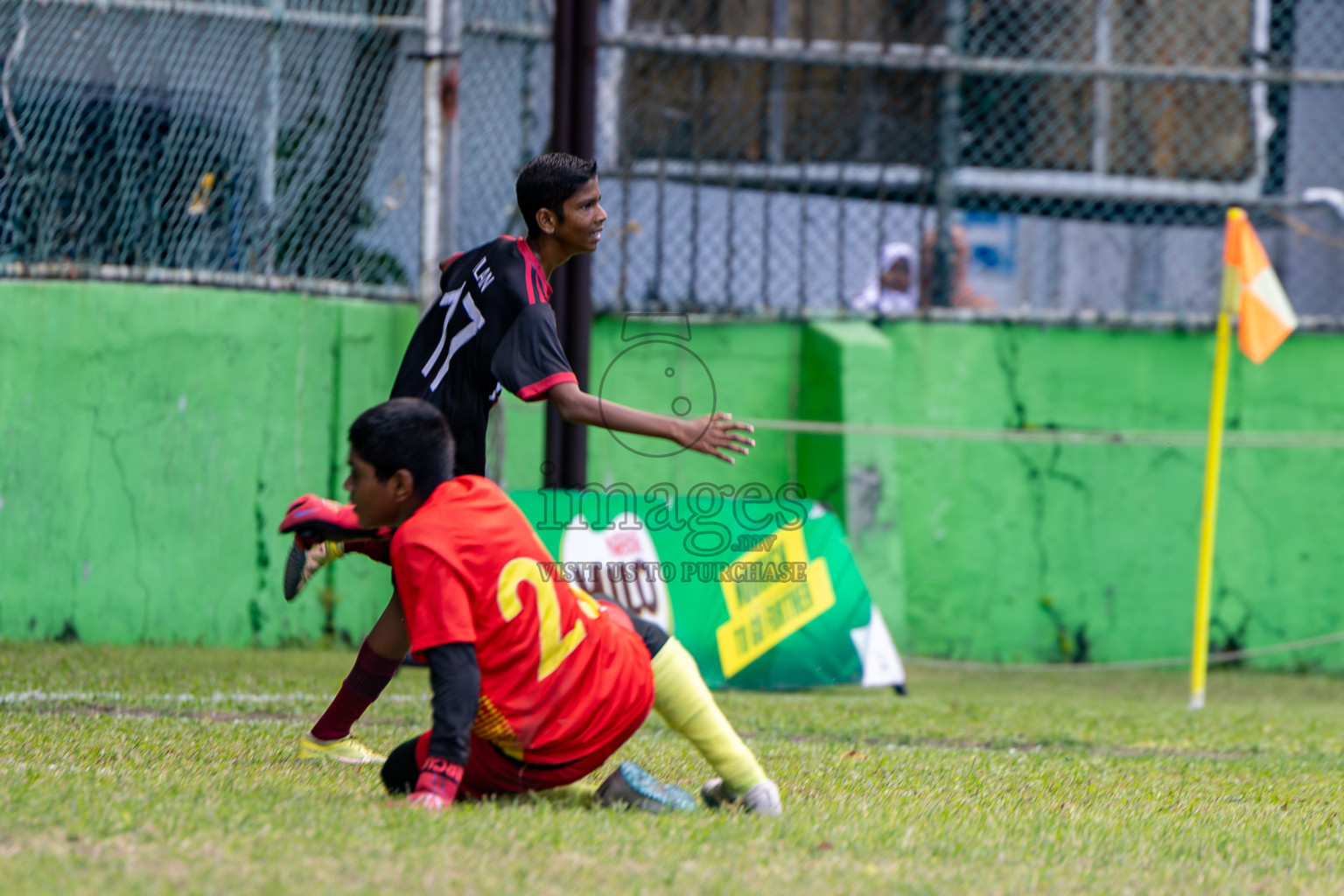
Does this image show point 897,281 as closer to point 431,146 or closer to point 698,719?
point 431,146

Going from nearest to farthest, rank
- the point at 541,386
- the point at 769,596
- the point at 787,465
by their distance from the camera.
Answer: the point at 541,386 → the point at 769,596 → the point at 787,465

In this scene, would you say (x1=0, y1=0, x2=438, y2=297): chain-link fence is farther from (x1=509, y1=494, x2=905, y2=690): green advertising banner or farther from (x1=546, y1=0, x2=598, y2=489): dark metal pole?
(x1=509, y1=494, x2=905, y2=690): green advertising banner

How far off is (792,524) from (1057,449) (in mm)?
2587

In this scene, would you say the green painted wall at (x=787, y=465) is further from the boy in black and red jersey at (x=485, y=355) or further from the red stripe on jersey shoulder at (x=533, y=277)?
the red stripe on jersey shoulder at (x=533, y=277)

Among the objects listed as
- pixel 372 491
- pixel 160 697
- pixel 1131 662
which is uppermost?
pixel 372 491

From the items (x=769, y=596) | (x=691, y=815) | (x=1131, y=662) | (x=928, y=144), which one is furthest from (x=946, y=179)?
(x=691, y=815)

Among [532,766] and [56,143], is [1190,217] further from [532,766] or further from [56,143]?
[532,766]

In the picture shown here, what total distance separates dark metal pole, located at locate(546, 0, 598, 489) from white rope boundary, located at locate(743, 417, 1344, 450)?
1248 millimetres

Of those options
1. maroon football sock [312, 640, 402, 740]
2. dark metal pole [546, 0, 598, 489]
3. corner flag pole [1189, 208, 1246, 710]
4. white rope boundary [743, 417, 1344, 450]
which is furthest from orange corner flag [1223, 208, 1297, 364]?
maroon football sock [312, 640, 402, 740]

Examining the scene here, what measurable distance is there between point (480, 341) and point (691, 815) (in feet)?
4.68

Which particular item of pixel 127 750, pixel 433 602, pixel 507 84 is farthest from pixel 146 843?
pixel 507 84

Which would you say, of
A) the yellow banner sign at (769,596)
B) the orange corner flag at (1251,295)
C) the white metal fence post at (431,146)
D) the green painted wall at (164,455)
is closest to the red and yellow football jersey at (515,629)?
the yellow banner sign at (769,596)

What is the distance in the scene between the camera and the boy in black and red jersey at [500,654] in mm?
3076

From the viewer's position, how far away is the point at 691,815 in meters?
3.28
